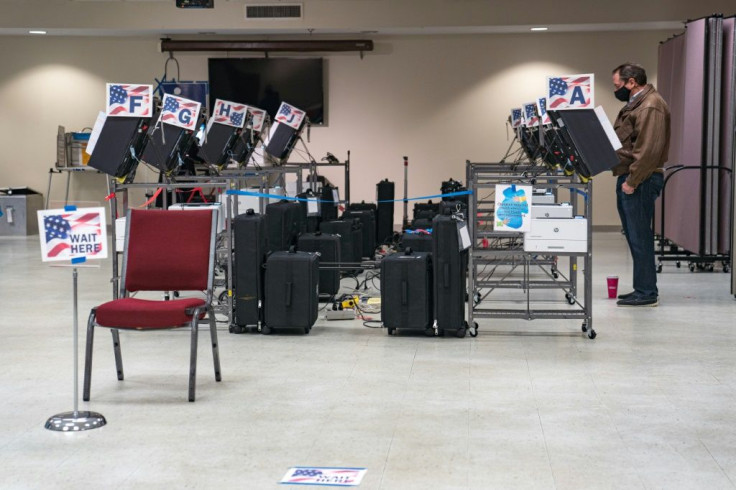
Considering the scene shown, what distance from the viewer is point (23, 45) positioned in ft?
51.6

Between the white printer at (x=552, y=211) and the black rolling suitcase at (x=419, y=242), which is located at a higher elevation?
the white printer at (x=552, y=211)

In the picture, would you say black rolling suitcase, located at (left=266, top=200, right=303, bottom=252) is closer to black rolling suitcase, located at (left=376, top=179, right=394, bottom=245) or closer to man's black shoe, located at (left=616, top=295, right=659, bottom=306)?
man's black shoe, located at (left=616, top=295, right=659, bottom=306)

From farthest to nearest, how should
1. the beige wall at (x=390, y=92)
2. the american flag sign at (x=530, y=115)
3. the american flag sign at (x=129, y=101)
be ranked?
the beige wall at (x=390, y=92) < the american flag sign at (x=530, y=115) < the american flag sign at (x=129, y=101)

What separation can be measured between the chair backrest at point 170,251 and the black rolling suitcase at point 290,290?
121 centimetres

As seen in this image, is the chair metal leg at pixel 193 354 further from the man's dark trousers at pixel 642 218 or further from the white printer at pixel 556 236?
the man's dark trousers at pixel 642 218

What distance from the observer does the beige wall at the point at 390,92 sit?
1514cm

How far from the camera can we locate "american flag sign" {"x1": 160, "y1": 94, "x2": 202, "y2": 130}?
7.29m

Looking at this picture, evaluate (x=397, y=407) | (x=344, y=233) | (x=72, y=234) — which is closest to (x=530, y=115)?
(x=344, y=233)

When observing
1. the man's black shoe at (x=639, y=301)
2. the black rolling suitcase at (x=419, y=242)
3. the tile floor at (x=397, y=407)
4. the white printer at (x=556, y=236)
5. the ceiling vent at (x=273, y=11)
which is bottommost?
the tile floor at (x=397, y=407)

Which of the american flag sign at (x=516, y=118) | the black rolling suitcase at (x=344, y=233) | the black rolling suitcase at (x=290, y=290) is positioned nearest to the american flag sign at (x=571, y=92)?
the black rolling suitcase at (x=290, y=290)

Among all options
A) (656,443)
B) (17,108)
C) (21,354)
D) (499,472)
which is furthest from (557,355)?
(17,108)

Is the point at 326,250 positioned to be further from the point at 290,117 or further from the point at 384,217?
the point at 384,217

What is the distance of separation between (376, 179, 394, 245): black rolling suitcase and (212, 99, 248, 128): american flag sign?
144 inches

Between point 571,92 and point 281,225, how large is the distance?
2500mm
